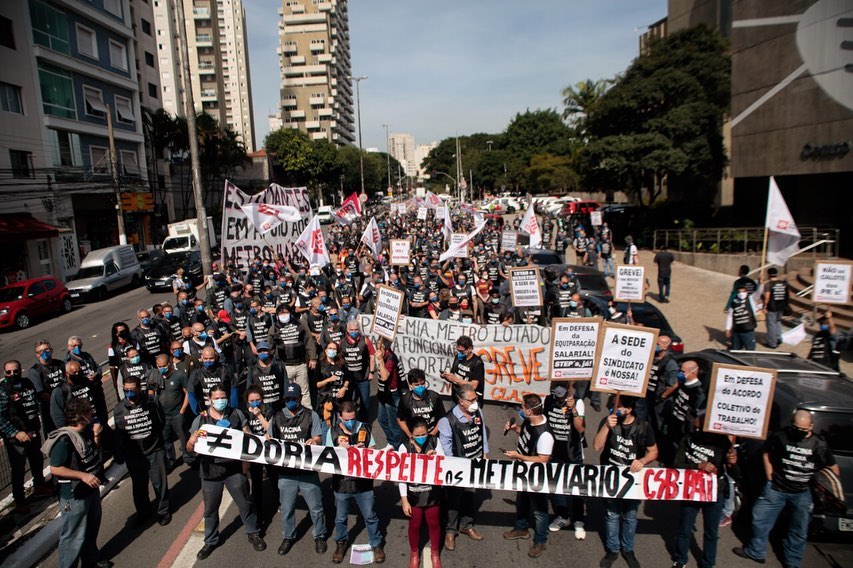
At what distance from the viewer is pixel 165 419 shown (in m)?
7.53

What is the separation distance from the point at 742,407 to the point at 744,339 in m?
6.76

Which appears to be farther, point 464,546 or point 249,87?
point 249,87

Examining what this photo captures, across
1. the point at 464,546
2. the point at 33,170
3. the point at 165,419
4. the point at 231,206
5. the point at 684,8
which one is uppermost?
the point at 684,8

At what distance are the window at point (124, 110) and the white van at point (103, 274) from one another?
600 inches

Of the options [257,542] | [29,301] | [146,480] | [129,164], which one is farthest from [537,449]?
[129,164]

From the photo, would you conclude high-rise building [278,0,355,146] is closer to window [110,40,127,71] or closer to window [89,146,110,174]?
window [110,40,127,71]

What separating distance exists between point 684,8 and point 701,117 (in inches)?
488

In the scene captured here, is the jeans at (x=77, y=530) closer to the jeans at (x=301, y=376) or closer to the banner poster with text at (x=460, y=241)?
the jeans at (x=301, y=376)

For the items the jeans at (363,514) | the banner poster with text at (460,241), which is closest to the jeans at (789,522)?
the jeans at (363,514)

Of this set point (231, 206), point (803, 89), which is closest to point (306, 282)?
point (231, 206)

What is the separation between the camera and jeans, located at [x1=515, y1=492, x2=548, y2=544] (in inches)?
224

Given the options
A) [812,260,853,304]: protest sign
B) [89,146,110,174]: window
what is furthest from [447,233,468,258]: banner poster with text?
[89,146,110,174]: window

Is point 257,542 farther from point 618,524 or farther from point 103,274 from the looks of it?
point 103,274

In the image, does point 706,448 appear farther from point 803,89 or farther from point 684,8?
point 684,8
